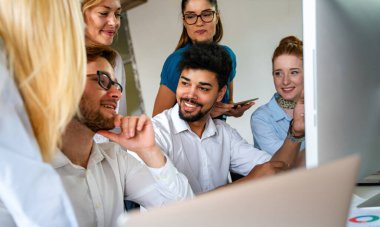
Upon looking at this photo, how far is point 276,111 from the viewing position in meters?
1.80

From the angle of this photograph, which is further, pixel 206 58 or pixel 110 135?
pixel 206 58

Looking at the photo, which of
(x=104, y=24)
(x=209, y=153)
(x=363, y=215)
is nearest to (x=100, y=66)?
(x=104, y=24)

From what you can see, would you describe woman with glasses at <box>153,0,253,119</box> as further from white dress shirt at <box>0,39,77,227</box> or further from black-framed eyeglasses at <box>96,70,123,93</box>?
white dress shirt at <box>0,39,77,227</box>

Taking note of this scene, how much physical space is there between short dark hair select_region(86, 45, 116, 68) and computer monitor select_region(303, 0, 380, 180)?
801mm

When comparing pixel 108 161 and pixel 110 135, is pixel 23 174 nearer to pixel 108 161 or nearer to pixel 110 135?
pixel 108 161

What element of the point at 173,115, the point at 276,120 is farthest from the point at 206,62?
the point at 276,120

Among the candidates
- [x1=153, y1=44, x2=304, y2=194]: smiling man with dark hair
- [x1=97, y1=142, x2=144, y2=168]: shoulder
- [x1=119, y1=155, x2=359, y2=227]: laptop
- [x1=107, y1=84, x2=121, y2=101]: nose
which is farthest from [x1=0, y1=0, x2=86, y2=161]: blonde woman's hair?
[x1=153, y1=44, x2=304, y2=194]: smiling man with dark hair

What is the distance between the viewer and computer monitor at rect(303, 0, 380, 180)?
1.03 meters

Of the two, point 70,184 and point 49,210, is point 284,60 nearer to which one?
point 70,184

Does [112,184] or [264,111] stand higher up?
[264,111]

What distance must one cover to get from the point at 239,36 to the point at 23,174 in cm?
113

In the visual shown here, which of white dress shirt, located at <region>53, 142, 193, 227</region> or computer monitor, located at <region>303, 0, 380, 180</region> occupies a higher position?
computer monitor, located at <region>303, 0, 380, 180</region>

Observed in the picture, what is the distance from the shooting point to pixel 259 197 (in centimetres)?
60

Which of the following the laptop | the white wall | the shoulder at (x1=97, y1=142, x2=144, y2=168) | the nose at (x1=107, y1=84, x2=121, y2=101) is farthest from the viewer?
the white wall
